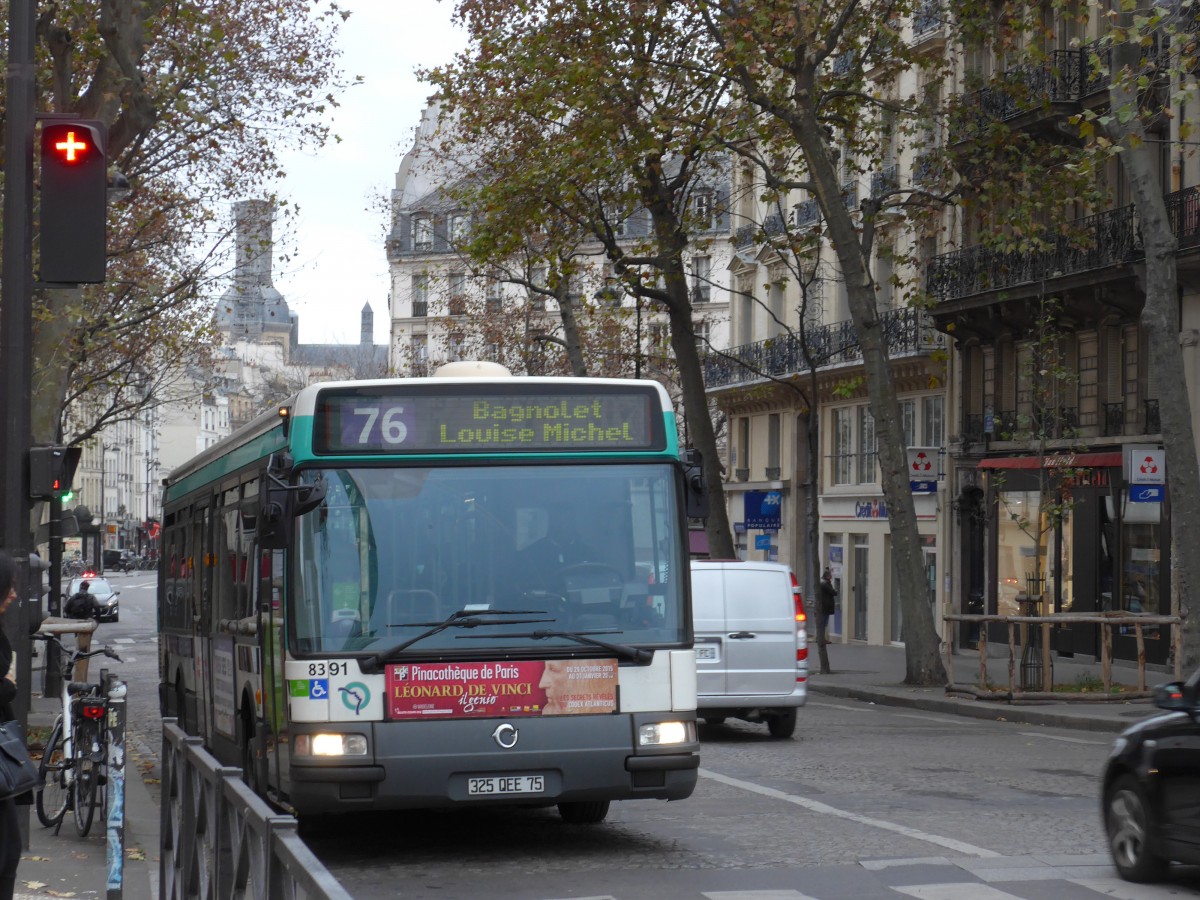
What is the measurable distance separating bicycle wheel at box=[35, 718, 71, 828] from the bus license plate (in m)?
2.87

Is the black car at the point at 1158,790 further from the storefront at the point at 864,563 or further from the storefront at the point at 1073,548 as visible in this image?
the storefront at the point at 864,563

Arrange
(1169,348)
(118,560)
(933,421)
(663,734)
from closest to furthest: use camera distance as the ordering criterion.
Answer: (663,734), (1169,348), (933,421), (118,560)

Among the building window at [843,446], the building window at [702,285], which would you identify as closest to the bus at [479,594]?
the building window at [843,446]

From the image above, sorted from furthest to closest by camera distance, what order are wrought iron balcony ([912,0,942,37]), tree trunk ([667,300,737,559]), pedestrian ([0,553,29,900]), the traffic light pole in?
wrought iron balcony ([912,0,942,37]) → tree trunk ([667,300,737,559]) → the traffic light pole → pedestrian ([0,553,29,900])

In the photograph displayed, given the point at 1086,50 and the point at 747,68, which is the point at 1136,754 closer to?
the point at 747,68

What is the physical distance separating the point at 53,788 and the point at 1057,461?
21025mm

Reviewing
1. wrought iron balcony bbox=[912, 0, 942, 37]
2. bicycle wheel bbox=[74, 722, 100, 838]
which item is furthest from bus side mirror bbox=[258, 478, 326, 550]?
wrought iron balcony bbox=[912, 0, 942, 37]

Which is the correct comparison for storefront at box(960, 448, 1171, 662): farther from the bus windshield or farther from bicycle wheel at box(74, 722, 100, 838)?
bicycle wheel at box(74, 722, 100, 838)

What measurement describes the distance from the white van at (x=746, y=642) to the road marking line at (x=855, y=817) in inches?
126

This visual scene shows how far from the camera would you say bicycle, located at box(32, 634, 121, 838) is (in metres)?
11.7

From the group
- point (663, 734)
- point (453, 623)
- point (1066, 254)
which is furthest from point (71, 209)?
point (1066, 254)

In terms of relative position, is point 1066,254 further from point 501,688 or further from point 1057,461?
point 501,688

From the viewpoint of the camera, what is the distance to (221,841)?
250 inches

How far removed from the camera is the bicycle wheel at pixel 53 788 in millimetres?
11875
